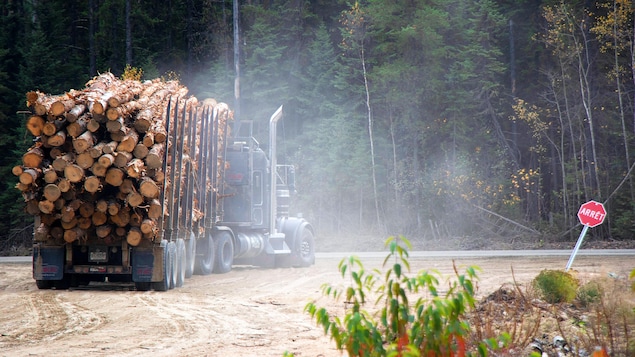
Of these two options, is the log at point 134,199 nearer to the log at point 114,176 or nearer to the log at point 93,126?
the log at point 114,176

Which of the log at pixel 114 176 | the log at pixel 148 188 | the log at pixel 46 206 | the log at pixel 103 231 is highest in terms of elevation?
the log at pixel 114 176

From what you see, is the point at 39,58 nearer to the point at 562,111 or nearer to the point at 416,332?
the point at 562,111

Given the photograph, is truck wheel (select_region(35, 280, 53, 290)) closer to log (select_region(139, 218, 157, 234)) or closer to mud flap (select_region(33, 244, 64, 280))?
mud flap (select_region(33, 244, 64, 280))

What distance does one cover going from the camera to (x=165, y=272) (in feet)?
49.5

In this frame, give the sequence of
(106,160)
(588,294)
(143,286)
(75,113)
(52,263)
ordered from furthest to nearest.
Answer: (143,286), (52,263), (75,113), (106,160), (588,294)

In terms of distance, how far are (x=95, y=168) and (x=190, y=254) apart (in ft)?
12.5

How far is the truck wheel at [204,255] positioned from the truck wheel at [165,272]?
10.3 feet

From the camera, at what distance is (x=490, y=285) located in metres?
16.3

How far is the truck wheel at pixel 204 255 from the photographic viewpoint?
1867 centimetres

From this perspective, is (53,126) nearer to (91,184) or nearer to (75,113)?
(75,113)

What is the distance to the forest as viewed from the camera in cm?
3500

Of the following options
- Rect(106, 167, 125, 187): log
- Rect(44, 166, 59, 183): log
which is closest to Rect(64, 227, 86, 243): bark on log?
Rect(44, 166, 59, 183): log

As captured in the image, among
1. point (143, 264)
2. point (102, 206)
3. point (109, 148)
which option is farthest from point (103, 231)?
point (109, 148)

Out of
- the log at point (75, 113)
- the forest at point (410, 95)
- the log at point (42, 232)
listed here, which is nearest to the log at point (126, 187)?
the log at point (75, 113)
